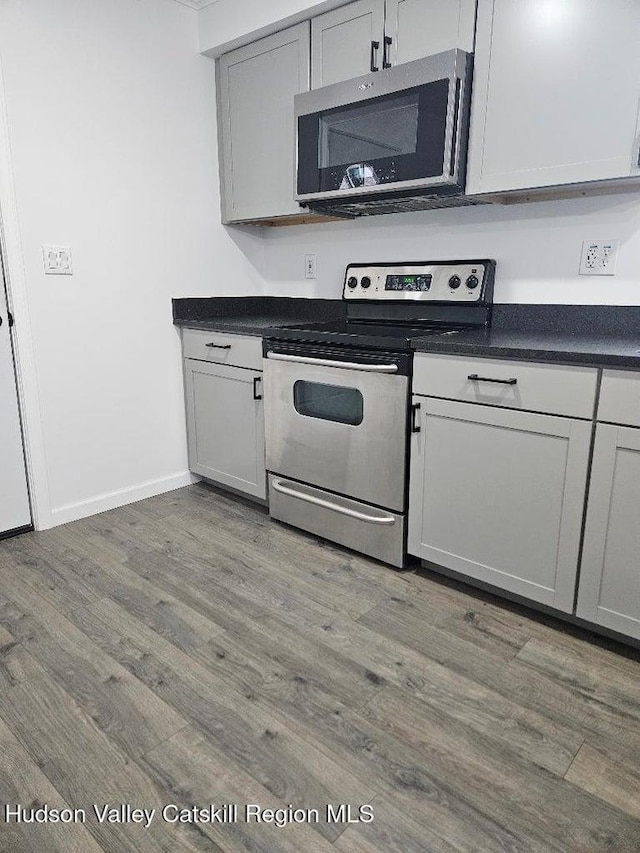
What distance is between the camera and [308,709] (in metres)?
1.47

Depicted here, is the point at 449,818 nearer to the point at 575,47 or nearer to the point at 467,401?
the point at 467,401

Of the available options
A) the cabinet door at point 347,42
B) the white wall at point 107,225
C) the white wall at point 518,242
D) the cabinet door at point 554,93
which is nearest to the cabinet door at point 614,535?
the white wall at point 518,242

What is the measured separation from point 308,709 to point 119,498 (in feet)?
5.39

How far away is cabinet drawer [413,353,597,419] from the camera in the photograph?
1593mm

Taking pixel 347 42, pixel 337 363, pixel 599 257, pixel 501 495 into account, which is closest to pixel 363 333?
pixel 337 363

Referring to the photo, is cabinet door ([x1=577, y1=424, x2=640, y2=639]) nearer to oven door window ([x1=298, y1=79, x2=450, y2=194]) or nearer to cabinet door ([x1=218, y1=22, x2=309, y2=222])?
oven door window ([x1=298, y1=79, x2=450, y2=194])

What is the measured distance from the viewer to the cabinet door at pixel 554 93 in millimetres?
Answer: 1648

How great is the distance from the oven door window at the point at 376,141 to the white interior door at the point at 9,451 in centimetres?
137

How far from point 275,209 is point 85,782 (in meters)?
2.29

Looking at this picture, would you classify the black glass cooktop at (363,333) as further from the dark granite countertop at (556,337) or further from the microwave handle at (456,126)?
the microwave handle at (456,126)

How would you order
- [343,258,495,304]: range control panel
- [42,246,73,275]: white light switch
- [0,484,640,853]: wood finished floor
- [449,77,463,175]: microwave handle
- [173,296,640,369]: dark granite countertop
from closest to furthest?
[0,484,640,853]: wood finished floor, [173,296,640,369]: dark granite countertop, [449,77,463,175]: microwave handle, [343,258,495,304]: range control panel, [42,246,73,275]: white light switch

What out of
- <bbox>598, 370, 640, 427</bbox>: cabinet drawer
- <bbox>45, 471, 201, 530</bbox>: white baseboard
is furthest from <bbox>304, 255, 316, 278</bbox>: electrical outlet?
<bbox>598, 370, 640, 427</bbox>: cabinet drawer

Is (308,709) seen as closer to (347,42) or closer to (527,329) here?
(527,329)

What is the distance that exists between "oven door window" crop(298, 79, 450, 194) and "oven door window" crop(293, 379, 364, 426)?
773 mm
